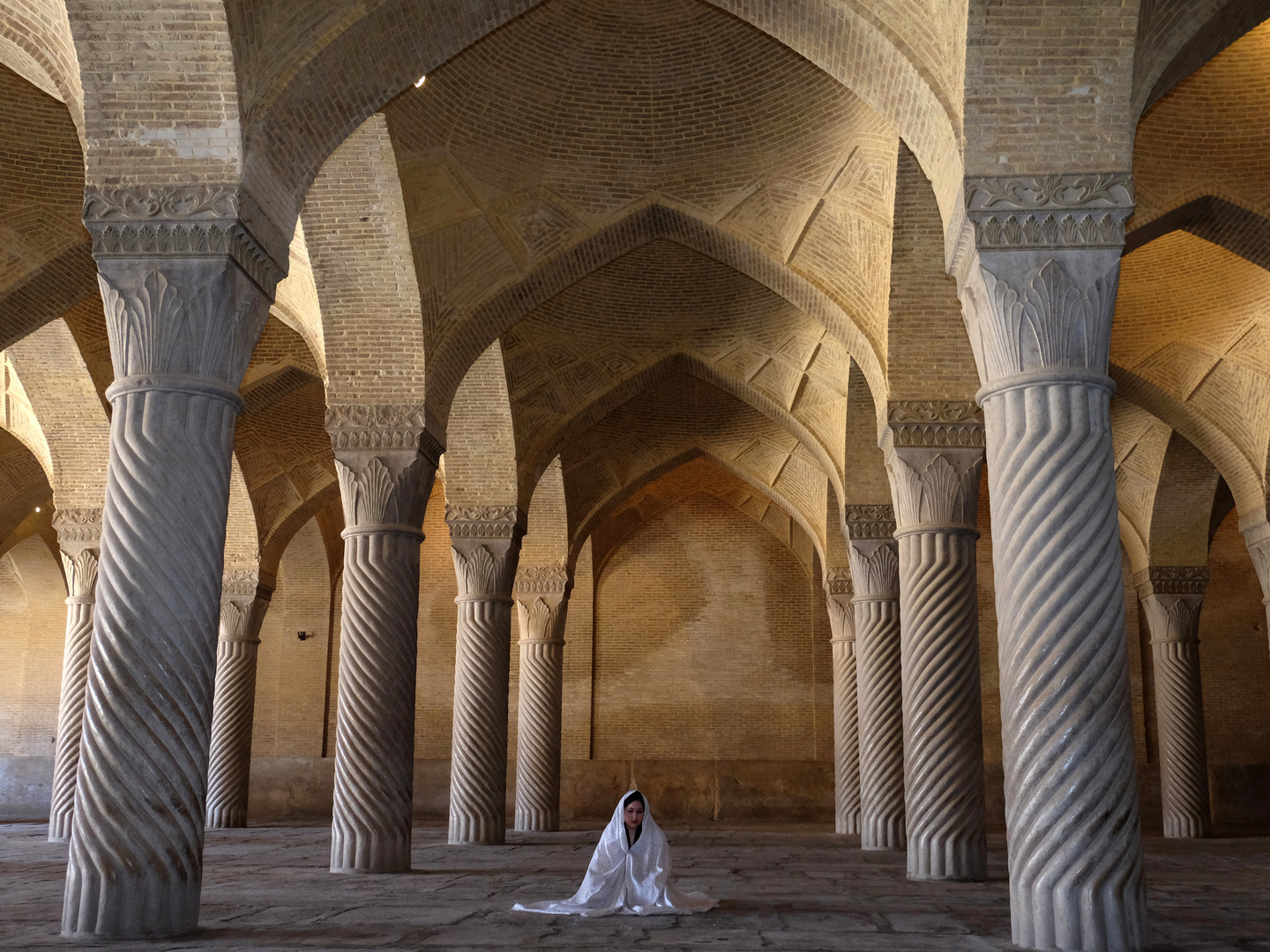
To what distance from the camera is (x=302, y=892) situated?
6.29 m

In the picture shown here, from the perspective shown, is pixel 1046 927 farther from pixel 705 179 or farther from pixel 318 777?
pixel 318 777

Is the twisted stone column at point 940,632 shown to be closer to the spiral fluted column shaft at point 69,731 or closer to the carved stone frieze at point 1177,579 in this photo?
the carved stone frieze at point 1177,579

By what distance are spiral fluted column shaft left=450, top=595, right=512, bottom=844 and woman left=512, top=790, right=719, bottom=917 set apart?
4752mm

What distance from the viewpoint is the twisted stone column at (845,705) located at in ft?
43.0

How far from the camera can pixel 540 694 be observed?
13.7 metres

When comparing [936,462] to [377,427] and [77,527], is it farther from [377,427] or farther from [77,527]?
[77,527]

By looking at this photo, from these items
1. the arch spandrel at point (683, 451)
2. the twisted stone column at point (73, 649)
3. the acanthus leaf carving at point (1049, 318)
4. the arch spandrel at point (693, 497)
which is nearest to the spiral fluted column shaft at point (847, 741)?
the arch spandrel at point (683, 451)

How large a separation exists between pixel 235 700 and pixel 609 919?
905 centimetres

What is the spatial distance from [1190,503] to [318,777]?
38.4 feet

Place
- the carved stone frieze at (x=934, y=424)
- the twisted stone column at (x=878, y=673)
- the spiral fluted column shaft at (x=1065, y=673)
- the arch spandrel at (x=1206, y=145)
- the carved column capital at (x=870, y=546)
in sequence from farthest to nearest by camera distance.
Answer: the carved column capital at (x=870, y=546) → the twisted stone column at (x=878, y=673) → the carved stone frieze at (x=934, y=424) → the arch spandrel at (x=1206, y=145) → the spiral fluted column shaft at (x=1065, y=673)

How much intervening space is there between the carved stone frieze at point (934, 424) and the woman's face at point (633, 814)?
338cm

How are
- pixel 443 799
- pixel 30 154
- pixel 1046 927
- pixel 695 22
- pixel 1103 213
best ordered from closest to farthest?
pixel 1046 927 < pixel 1103 213 < pixel 695 22 < pixel 30 154 < pixel 443 799

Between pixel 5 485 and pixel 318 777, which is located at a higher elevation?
pixel 5 485

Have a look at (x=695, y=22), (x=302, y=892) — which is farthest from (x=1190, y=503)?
(x=302, y=892)
